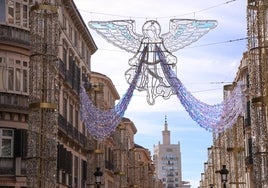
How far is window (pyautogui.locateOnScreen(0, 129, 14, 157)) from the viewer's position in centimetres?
3793

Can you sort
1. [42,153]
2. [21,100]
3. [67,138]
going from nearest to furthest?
[42,153] → [21,100] → [67,138]

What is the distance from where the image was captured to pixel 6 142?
125 ft

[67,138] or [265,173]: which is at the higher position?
[67,138]

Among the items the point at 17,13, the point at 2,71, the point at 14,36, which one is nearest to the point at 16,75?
the point at 2,71

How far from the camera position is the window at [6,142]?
37.9 meters

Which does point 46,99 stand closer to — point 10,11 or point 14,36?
point 14,36

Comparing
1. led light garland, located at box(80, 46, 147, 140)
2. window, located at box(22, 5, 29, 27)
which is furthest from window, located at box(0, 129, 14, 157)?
window, located at box(22, 5, 29, 27)

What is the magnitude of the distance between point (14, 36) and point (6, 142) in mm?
5754

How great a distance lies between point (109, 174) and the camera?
7894 centimetres

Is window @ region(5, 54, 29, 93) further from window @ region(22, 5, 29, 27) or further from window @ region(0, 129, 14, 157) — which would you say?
window @ region(0, 129, 14, 157)

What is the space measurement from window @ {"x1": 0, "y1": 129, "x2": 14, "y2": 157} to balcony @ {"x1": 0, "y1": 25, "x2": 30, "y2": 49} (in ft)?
15.6

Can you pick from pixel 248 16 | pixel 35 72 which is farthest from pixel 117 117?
A: pixel 248 16

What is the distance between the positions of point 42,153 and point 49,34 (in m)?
3.93

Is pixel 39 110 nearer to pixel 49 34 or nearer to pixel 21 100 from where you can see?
pixel 49 34
